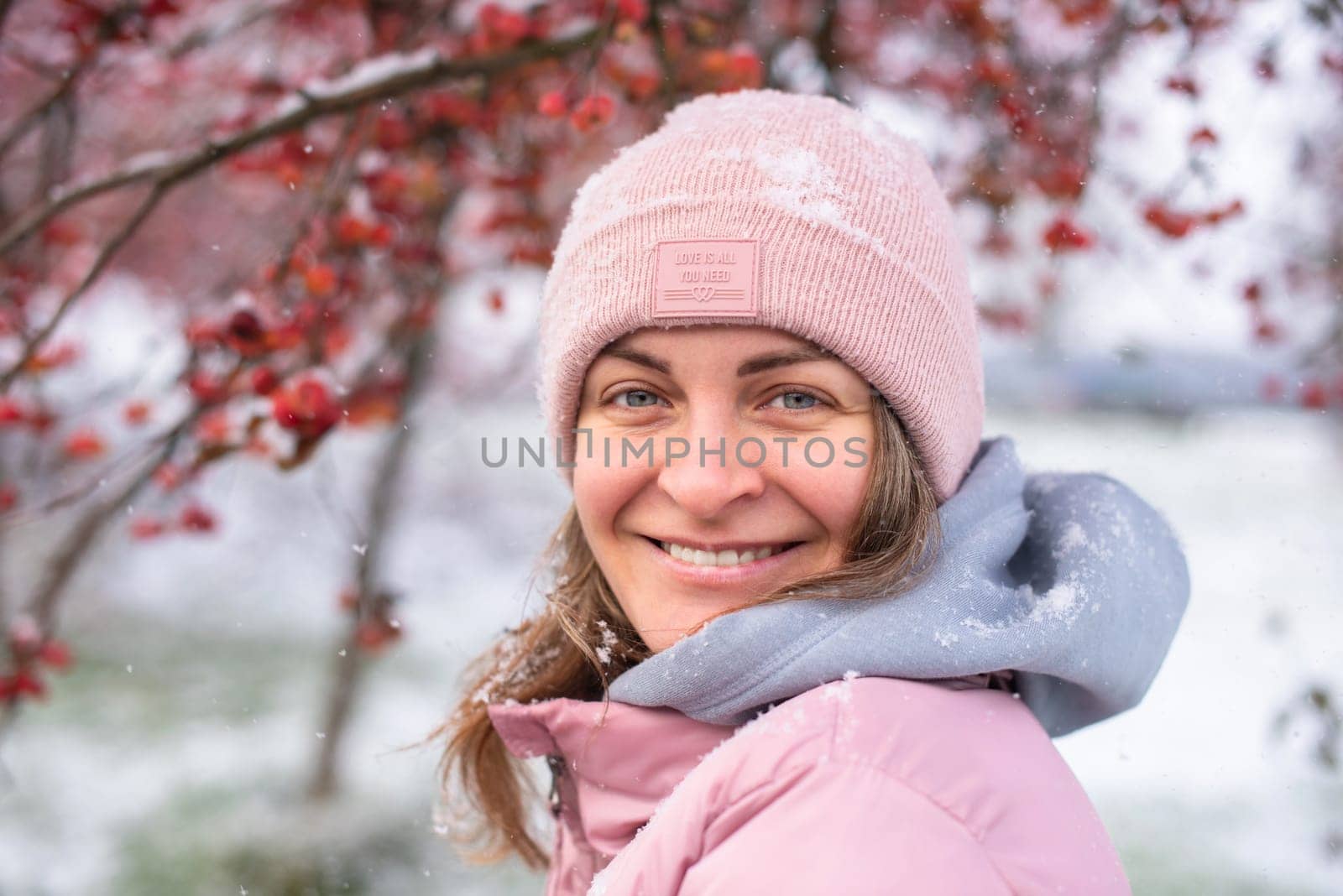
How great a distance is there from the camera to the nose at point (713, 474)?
1.16 metres

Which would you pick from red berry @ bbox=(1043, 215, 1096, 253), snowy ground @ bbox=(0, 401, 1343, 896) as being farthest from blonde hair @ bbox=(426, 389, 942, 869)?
red berry @ bbox=(1043, 215, 1096, 253)

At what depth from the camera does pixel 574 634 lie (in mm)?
1351

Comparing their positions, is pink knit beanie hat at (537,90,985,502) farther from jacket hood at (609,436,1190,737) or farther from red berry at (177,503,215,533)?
red berry at (177,503,215,533)

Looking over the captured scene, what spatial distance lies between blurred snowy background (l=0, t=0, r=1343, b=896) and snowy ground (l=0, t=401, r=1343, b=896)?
2 centimetres

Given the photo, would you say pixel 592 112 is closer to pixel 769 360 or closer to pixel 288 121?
pixel 288 121

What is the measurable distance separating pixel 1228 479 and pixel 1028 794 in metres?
7.68

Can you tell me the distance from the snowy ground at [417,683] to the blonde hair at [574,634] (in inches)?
15.0

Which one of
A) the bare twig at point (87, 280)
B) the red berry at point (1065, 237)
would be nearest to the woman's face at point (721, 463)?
the bare twig at point (87, 280)

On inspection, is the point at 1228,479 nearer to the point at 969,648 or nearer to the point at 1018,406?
the point at 1018,406

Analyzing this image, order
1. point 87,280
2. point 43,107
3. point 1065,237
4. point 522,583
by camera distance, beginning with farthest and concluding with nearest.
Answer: point 1065,237 < point 43,107 < point 87,280 < point 522,583

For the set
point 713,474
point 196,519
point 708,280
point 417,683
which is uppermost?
point 708,280

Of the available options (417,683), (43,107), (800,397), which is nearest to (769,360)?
(800,397)

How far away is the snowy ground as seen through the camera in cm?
380

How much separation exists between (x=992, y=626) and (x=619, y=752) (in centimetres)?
46
